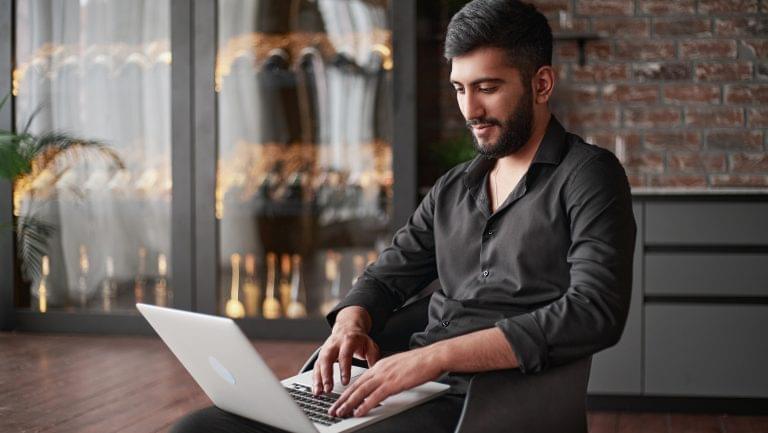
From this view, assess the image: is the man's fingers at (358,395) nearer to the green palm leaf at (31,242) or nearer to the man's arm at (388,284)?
the man's arm at (388,284)

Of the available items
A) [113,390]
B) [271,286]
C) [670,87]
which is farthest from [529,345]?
[271,286]

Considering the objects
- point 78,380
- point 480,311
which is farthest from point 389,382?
point 78,380

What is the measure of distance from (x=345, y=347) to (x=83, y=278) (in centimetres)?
346

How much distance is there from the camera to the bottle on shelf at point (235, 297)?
4695mm

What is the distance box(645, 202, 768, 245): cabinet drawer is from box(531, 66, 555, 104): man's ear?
5.80 feet

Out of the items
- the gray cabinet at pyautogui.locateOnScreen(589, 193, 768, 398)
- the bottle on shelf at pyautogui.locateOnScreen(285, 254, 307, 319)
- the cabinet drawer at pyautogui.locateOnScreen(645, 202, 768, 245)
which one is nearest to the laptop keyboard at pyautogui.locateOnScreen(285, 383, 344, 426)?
the gray cabinet at pyautogui.locateOnScreen(589, 193, 768, 398)

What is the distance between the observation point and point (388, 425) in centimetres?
154

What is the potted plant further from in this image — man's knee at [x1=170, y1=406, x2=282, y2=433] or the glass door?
man's knee at [x1=170, y1=406, x2=282, y2=433]

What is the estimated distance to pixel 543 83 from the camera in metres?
1.75

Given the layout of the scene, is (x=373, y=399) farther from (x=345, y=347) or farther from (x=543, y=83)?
(x=543, y=83)

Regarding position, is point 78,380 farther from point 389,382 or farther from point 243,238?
point 389,382

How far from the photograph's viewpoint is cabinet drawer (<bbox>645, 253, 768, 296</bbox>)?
A: 3.36 m

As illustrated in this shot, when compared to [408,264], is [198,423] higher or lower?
lower

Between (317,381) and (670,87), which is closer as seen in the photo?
(317,381)
